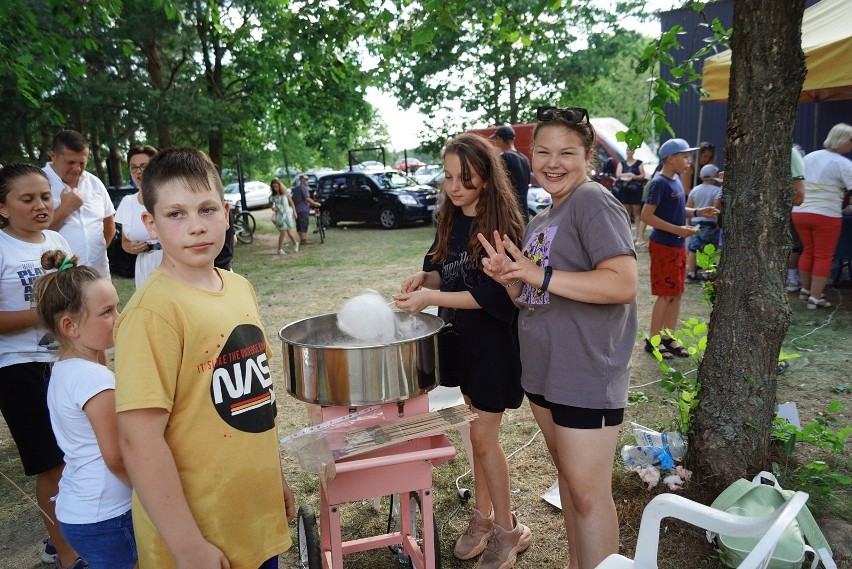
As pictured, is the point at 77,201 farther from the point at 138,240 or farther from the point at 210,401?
the point at 210,401

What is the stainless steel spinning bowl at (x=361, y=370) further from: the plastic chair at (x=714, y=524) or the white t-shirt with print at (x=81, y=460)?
the plastic chair at (x=714, y=524)

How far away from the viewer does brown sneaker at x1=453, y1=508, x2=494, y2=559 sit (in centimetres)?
262

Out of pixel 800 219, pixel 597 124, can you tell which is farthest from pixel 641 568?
pixel 597 124

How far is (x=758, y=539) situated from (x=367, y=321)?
5.47 feet

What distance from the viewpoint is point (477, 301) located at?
2189 mm

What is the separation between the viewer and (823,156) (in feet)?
19.8

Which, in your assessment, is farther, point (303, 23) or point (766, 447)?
point (303, 23)

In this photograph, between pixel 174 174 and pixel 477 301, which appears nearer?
pixel 174 174

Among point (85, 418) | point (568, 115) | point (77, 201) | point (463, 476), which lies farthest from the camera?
point (463, 476)

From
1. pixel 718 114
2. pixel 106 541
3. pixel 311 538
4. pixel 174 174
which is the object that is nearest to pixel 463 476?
pixel 311 538

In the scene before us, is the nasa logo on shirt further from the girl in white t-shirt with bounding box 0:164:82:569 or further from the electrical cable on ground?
the electrical cable on ground

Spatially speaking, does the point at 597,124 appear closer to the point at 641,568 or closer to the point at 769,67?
the point at 769,67

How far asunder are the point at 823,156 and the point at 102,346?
676cm

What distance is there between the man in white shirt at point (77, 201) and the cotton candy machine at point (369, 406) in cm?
185
